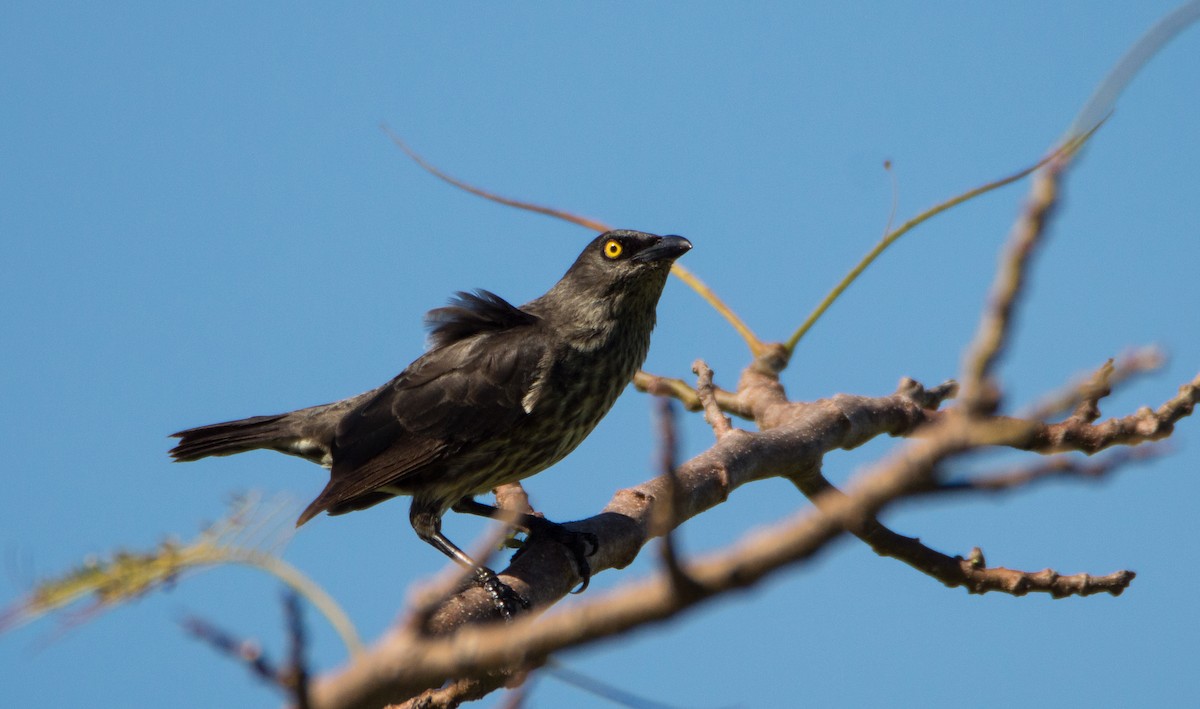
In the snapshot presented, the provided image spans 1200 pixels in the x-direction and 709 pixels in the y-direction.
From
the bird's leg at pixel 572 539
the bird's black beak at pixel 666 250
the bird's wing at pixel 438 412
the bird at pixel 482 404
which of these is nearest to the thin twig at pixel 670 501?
the bird's leg at pixel 572 539

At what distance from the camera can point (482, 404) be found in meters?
5.69

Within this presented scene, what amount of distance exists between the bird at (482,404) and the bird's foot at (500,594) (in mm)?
701

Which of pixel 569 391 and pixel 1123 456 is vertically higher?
pixel 569 391

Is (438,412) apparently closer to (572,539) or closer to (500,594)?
(572,539)

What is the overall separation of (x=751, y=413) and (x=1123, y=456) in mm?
4476

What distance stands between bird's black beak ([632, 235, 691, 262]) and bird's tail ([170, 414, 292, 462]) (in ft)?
6.96

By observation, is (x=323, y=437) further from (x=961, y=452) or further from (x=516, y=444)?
(x=961, y=452)

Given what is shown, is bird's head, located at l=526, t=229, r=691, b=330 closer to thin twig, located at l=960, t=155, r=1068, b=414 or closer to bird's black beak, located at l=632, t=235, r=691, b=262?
bird's black beak, located at l=632, t=235, r=691, b=262

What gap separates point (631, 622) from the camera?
1.53 metres

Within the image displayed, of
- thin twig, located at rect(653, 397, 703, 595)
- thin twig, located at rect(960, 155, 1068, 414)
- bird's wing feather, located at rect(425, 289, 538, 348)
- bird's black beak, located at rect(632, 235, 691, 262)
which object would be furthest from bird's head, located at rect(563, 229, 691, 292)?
thin twig, located at rect(960, 155, 1068, 414)

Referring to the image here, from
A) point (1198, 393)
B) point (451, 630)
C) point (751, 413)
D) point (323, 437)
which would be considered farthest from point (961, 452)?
point (323, 437)

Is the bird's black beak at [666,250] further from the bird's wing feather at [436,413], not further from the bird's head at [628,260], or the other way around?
the bird's wing feather at [436,413]

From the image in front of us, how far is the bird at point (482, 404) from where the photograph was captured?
5664 millimetres

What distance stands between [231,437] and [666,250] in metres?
2.51
